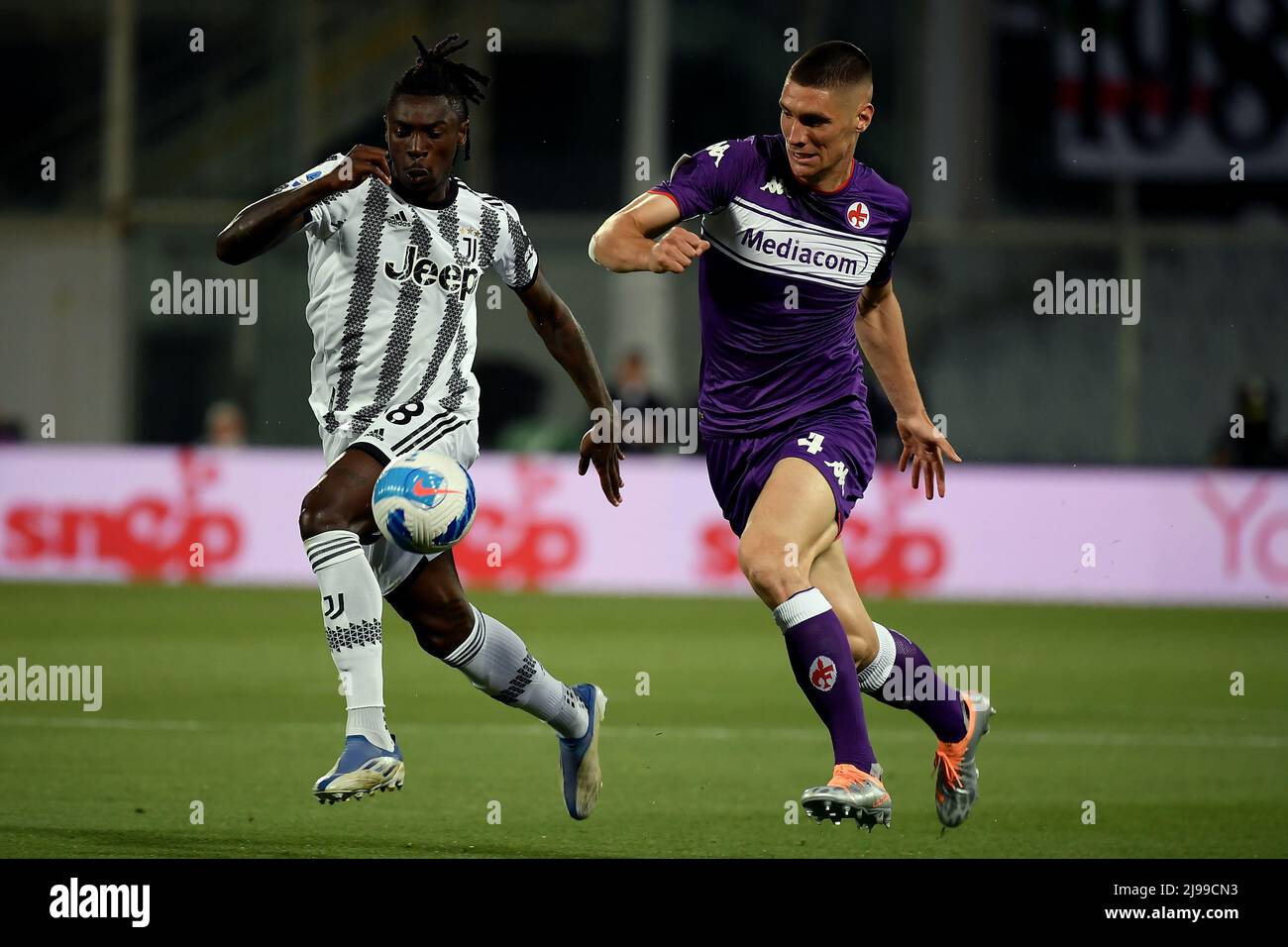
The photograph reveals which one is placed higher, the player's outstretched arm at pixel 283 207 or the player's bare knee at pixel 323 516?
the player's outstretched arm at pixel 283 207

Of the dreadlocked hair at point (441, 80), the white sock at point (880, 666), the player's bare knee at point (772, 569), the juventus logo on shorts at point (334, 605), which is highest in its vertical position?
the dreadlocked hair at point (441, 80)

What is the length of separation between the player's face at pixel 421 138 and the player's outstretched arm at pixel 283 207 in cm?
24

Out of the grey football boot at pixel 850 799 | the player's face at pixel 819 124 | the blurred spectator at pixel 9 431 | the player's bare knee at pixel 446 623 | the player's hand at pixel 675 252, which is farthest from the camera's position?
the blurred spectator at pixel 9 431

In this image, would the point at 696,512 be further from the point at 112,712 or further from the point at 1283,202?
the point at 1283,202

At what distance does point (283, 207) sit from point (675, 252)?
1123 millimetres

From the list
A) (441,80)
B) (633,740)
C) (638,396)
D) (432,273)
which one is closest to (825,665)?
(432,273)

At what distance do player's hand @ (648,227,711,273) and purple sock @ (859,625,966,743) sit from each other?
5.24 ft

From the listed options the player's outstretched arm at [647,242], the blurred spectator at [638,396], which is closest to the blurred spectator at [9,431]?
the blurred spectator at [638,396]

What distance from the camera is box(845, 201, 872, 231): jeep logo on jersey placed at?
5957 millimetres

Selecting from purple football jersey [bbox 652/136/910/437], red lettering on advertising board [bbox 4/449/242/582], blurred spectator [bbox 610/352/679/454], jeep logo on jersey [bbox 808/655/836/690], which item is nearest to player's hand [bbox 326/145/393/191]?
purple football jersey [bbox 652/136/910/437]

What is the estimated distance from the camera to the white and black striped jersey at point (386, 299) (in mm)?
5902

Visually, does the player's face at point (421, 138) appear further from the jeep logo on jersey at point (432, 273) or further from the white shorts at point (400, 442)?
the white shorts at point (400, 442)

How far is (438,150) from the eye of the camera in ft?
19.0
